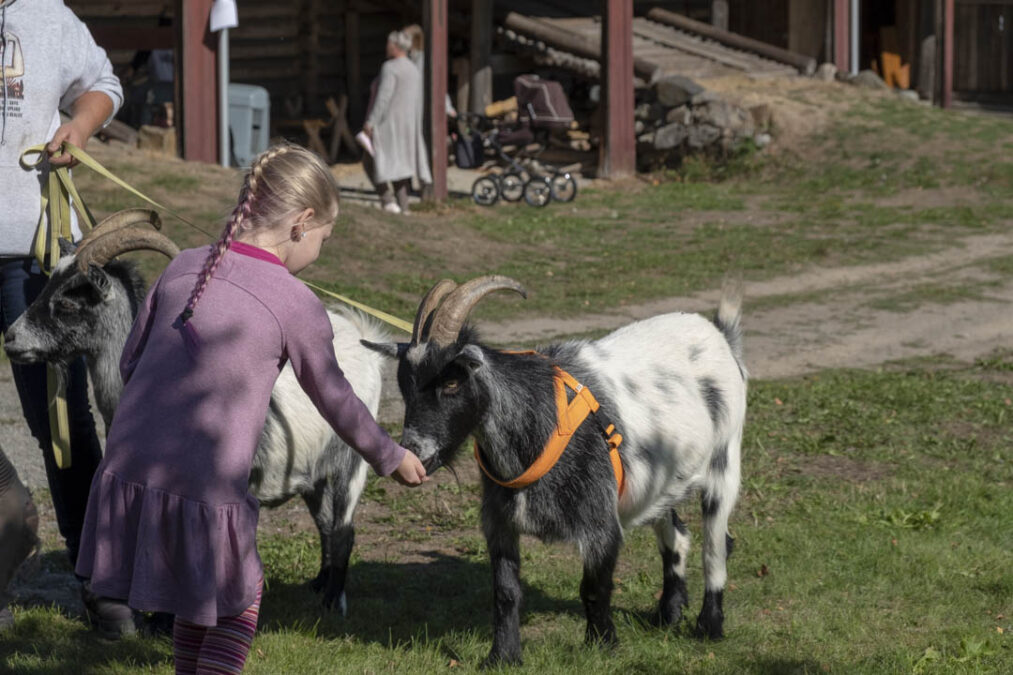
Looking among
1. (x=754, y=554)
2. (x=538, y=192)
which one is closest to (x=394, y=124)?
(x=538, y=192)

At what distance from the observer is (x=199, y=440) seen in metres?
3.08

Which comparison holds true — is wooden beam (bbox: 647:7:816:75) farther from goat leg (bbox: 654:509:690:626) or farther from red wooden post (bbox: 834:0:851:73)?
goat leg (bbox: 654:509:690:626)

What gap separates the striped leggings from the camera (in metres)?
3.17

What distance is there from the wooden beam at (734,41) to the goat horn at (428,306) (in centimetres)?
1931

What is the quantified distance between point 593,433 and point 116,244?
1738 mm

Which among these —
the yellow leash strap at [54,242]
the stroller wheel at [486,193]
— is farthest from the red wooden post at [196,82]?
the yellow leash strap at [54,242]

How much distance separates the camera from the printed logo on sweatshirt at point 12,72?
14.7 ft

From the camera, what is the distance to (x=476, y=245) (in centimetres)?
1380

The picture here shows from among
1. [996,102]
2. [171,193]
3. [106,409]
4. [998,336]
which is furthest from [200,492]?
[996,102]

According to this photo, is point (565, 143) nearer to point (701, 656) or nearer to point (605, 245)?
point (605, 245)

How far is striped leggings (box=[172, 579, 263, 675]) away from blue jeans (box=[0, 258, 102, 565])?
4.94 feet

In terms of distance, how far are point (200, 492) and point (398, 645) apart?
1.70m

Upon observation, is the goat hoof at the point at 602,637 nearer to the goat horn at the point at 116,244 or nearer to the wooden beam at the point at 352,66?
the goat horn at the point at 116,244

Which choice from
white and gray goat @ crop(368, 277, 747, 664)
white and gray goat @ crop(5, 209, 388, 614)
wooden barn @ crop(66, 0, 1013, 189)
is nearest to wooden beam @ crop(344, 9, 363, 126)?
wooden barn @ crop(66, 0, 1013, 189)
